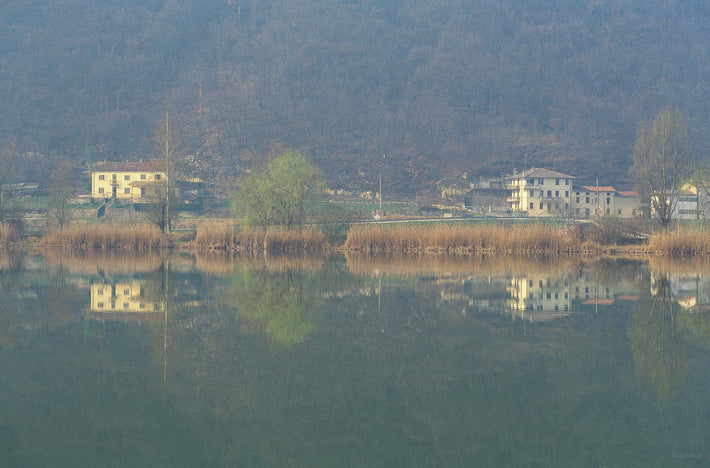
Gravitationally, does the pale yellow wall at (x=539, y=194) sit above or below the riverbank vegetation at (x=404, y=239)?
above

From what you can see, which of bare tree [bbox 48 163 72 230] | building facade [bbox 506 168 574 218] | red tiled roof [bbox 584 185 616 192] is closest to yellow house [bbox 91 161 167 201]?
bare tree [bbox 48 163 72 230]

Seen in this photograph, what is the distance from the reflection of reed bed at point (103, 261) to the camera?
2690cm

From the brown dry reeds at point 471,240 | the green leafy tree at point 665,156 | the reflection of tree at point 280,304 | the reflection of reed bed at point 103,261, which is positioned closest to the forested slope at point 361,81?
the green leafy tree at point 665,156

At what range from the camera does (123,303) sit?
57.2ft

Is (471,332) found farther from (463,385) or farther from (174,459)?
(174,459)

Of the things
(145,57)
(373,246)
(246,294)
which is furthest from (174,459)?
(145,57)

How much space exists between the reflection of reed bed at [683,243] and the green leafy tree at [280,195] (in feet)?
63.1

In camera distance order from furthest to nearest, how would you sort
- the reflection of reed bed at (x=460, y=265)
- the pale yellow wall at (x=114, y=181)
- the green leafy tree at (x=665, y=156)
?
the pale yellow wall at (x=114, y=181) < the green leafy tree at (x=665, y=156) < the reflection of reed bed at (x=460, y=265)

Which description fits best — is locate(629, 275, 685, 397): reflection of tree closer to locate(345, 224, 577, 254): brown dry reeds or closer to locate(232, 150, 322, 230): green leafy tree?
locate(345, 224, 577, 254): brown dry reeds

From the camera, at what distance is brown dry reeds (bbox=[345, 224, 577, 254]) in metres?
37.4

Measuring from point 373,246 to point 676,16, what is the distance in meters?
181

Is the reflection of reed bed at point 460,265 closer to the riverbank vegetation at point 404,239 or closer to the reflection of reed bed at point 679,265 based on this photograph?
the riverbank vegetation at point 404,239

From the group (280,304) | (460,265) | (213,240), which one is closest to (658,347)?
(280,304)

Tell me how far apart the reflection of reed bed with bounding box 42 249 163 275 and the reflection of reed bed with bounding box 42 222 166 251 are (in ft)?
8.68
